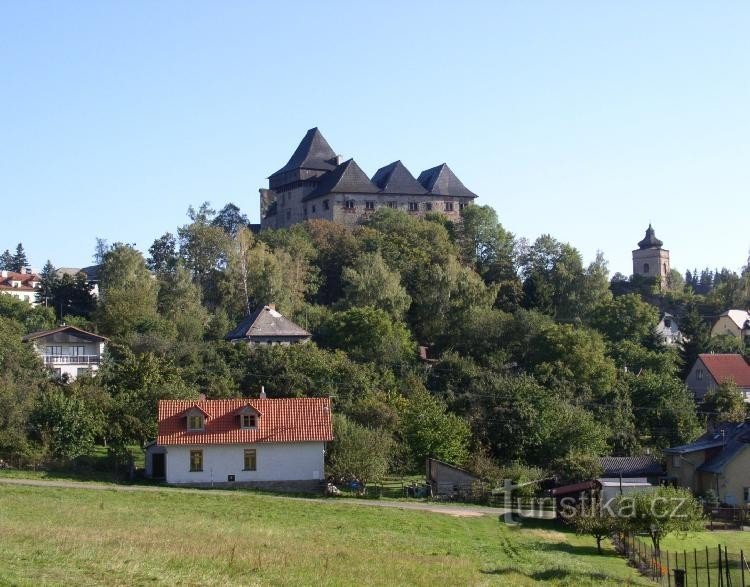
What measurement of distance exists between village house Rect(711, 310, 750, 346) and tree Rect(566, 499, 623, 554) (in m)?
54.2

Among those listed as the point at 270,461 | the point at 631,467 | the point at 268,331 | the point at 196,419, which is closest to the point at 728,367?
the point at 631,467

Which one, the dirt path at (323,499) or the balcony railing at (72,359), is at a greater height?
the balcony railing at (72,359)

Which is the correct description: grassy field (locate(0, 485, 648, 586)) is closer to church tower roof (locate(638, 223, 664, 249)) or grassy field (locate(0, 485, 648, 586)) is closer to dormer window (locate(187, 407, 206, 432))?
dormer window (locate(187, 407, 206, 432))

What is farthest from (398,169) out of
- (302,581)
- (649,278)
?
(302,581)

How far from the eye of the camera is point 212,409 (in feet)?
135

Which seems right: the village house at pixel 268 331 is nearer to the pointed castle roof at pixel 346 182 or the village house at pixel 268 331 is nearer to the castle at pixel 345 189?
the castle at pixel 345 189

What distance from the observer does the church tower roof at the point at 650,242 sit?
107 meters

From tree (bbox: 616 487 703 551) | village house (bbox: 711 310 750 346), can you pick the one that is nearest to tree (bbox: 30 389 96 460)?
tree (bbox: 616 487 703 551)

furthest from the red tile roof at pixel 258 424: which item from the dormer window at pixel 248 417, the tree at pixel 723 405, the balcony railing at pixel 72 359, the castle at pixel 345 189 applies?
the castle at pixel 345 189

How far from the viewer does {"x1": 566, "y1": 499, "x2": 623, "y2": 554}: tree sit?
29.5 metres

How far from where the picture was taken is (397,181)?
89188 mm

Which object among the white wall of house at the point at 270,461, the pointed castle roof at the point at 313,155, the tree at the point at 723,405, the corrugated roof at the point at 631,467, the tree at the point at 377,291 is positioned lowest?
the corrugated roof at the point at 631,467

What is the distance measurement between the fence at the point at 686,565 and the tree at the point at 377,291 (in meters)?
33.9

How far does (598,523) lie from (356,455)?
1269cm
